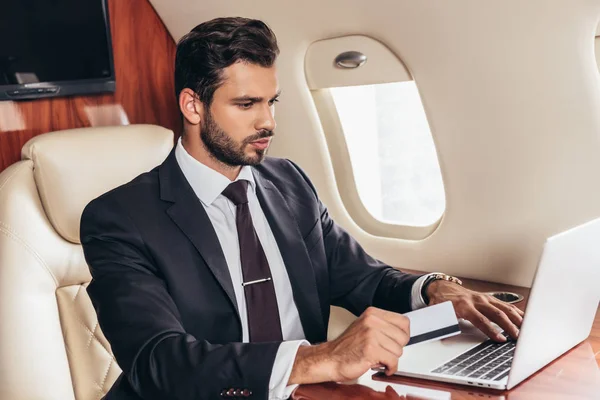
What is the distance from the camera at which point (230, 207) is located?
192 cm

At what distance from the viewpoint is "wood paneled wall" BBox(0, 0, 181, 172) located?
2.56 m

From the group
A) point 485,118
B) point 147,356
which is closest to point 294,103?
point 485,118

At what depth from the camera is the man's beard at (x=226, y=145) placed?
6.25 ft

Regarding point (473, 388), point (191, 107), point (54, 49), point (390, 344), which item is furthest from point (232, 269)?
point (54, 49)

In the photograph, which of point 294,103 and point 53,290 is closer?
point 53,290

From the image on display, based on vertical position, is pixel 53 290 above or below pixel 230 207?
below

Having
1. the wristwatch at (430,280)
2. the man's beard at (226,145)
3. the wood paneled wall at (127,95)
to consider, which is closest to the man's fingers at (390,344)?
the wristwatch at (430,280)

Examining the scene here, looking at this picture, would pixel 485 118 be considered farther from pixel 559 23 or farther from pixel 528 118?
pixel 559 23

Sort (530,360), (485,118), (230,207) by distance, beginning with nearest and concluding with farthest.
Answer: (530,360) < (230,207) < (485,118)

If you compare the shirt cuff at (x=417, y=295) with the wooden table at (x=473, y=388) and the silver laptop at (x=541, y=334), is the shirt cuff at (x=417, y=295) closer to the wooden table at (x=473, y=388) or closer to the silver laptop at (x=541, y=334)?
the silver laptop at (x=541, y=334)

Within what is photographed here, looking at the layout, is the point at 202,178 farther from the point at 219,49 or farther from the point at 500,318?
the point at 500,318

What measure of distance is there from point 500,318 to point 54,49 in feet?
5.40

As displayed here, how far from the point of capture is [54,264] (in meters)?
2.09

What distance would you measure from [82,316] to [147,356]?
0.67 meters
